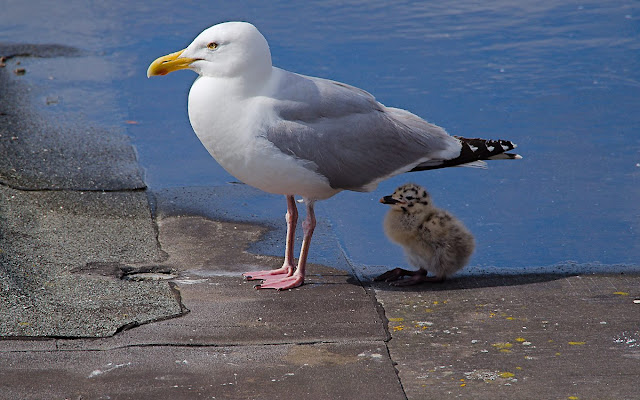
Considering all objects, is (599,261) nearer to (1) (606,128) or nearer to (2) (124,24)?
(1) (606,128)

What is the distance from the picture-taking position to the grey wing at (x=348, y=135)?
4.95 m

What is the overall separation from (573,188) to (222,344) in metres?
3.63

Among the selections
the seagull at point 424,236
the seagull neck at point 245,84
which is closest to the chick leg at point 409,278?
the seagull at point 424,236

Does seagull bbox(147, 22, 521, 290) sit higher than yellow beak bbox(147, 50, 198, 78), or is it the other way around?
yellow beak bbox(147, 50, 198, 78)

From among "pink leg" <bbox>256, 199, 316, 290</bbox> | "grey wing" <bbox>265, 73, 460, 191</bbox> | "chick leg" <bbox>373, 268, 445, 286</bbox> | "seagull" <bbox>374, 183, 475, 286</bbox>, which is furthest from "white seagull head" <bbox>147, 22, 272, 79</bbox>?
"chick leg" <bbox>373, 268, 445, 286</bbox>

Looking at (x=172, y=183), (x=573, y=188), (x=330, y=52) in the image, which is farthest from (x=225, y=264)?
(x=330, y=52)

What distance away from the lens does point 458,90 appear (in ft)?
30.5

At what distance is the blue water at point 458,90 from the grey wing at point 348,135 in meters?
0.81

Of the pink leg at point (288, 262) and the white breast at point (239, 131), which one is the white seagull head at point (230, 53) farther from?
the pink leg at point (288, 262)

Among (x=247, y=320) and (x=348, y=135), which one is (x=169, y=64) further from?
(x=247, y=320)

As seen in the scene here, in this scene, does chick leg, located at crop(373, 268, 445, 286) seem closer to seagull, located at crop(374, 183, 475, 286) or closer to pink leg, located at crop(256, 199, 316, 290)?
seagull, located at crop(374, 183, 475, 286)

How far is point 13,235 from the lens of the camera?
553cm

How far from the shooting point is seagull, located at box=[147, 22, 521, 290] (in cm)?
486

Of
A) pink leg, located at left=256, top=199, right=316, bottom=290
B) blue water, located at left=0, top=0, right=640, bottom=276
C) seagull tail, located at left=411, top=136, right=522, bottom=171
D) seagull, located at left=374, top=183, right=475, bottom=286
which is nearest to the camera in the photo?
pink leg, located at left=256, top=199, right=316, bottom=290
